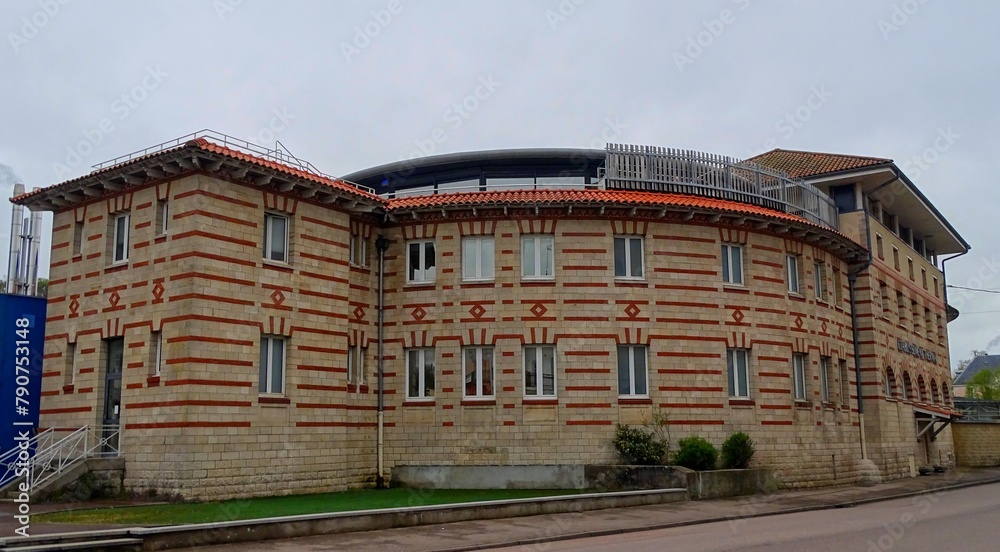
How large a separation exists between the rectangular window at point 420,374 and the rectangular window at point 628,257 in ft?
20.1

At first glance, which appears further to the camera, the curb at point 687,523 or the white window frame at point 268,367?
the white window frame at point 268,367

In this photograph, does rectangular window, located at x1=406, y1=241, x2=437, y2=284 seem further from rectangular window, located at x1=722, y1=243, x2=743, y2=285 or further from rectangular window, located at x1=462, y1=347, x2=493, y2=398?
rectangular window, located at x1=722, y1=243, x2=743, y2=285

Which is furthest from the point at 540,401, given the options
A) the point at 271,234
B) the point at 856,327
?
the point at 856,327

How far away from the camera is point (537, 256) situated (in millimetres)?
25859

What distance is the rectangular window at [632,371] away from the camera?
2542cm

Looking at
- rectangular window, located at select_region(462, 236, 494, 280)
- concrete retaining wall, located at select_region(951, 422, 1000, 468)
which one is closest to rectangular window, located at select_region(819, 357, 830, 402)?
rectangular window, located at select_region(462, 236, 494, 280)

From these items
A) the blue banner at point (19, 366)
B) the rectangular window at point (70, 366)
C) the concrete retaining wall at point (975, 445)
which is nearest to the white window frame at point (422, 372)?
the rectangular window at point (70, 366)

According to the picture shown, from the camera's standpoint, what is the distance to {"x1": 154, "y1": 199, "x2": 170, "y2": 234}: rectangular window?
2186 cm

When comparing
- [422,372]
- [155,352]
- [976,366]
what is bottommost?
[422,372]

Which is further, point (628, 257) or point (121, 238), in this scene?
point (628, 257)

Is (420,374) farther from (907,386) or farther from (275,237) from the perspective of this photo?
(907,386)

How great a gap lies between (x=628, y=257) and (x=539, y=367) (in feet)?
14.0

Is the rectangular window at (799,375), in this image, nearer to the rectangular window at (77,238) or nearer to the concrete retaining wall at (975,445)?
the concrete retaining wall at (975,445)

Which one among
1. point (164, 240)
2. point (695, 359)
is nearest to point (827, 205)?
point (695, 359)
